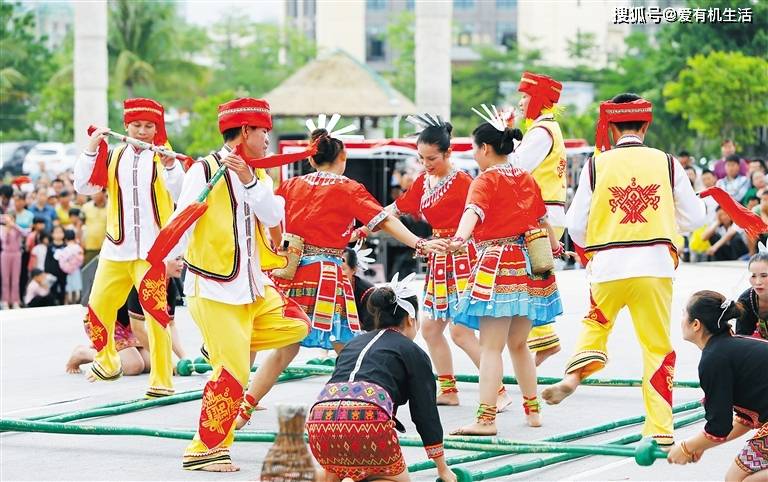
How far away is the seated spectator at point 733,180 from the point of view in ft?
60.4

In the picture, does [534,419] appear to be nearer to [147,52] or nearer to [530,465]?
[530,465]

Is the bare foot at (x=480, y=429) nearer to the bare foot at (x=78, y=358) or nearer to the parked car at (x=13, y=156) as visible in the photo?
the bare foot at (x=78, y=358)

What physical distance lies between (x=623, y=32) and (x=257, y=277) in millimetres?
89044

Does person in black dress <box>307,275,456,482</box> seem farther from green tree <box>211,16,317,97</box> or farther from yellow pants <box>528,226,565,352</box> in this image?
green tree <box>211,16,317,97</box>

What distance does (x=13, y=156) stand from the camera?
47.6 meters

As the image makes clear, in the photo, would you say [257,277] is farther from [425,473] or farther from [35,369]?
[35,369]

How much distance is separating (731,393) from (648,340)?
142 cm

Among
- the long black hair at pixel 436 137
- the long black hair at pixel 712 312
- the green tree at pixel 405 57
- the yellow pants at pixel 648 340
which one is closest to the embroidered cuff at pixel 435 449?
the long black hair at pixel 712 312

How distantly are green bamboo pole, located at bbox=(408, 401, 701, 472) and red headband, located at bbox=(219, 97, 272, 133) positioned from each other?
192 cm

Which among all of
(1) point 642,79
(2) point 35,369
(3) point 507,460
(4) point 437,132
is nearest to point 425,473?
(3) point 507,460

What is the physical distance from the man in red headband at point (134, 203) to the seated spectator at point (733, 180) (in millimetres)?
9991

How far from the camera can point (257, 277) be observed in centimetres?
793

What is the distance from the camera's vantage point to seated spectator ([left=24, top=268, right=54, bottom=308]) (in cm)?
1716

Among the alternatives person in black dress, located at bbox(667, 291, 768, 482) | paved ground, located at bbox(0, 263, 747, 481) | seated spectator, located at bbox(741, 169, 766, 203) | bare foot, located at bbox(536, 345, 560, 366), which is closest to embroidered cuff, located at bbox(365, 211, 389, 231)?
paved ground, located at bbox(0, 263, 747, 481)
